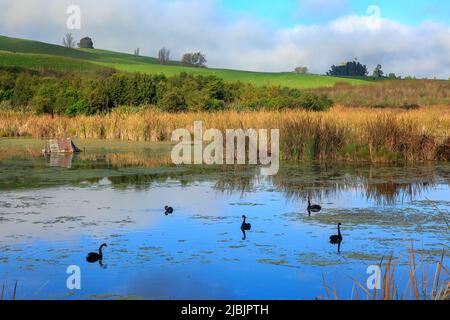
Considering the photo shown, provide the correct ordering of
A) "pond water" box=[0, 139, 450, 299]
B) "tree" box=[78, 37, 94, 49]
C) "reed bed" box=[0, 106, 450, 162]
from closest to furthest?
"pond water" box=[0, 139, 450, 299], "reed bed" box=[0, 106, 450, 162], "tree" box=[78, 37, 94, 49]

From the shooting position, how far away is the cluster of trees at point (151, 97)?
2997 centimetres

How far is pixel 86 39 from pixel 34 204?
83764 millimetres

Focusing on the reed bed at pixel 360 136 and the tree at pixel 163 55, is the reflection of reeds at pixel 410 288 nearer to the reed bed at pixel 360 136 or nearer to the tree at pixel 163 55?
the reed bed at pixel 360 136

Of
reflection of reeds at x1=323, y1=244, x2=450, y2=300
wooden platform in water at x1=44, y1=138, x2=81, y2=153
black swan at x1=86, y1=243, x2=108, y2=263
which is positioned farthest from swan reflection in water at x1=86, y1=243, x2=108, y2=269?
wooden platform in water at x1=44, y1=138, x2=81, y2=153

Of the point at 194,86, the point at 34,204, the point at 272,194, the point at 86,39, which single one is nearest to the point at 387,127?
the point at 272,194

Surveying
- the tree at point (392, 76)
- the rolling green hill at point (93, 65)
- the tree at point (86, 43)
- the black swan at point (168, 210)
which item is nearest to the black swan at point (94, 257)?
the black swan at point (168, 210)

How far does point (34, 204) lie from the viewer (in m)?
9.74

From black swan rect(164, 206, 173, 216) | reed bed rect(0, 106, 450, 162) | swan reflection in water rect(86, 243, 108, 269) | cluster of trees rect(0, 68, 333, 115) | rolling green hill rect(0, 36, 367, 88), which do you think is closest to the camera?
swan reflection in water rect(86, 243, 108, 269)

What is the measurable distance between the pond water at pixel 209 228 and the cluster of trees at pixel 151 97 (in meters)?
15.6

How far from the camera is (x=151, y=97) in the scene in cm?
3203

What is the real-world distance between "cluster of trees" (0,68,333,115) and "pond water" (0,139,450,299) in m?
15.6

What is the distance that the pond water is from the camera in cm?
590

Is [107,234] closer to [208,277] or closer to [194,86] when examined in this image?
[208,277]

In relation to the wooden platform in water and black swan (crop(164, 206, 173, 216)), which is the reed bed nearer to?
the wooden platform in water
